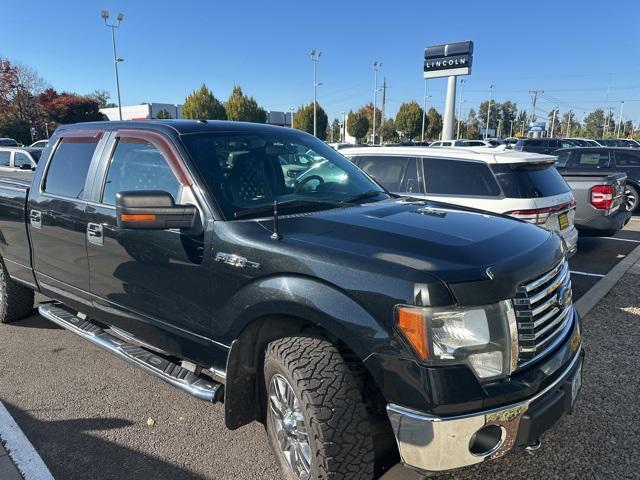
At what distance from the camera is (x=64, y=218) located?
3.73m

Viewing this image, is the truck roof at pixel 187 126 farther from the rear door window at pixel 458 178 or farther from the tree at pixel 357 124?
the tree at pixel 357 124

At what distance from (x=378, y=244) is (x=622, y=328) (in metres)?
3.59

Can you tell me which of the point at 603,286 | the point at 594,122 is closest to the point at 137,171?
the point at 603,286

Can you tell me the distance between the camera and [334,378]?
2221 millimetres

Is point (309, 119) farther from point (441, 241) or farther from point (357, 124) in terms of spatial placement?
point (441, 241)

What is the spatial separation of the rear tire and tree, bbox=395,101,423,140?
65881mm

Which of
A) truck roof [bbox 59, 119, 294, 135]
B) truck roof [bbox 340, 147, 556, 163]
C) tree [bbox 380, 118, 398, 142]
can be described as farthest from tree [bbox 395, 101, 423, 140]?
truck roof [bbox 59, 119, 294, 135]

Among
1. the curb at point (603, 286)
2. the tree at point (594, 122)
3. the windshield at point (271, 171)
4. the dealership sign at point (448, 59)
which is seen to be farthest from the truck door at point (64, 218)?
the tree at point (594, 122)

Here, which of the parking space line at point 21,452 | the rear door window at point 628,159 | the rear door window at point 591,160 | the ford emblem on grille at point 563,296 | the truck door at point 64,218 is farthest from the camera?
the rear door window at point 591,160

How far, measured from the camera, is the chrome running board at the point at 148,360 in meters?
2.82

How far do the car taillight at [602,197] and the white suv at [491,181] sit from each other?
191 centimetres

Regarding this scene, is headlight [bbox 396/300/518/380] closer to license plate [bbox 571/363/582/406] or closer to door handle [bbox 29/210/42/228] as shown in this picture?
license plate [bbox 571/363/582/406]

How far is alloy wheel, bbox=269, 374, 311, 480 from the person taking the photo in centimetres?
237

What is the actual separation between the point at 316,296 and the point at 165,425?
1721 mm
